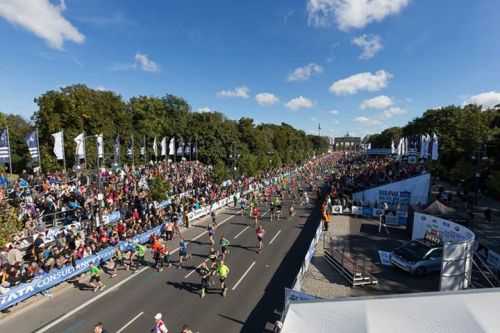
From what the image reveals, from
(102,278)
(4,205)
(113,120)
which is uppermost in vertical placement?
(113,120)

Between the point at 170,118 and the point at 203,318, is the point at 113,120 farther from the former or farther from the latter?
the point at 203,318

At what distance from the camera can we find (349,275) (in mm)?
13031

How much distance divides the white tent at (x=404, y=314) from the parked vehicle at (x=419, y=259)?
952cm

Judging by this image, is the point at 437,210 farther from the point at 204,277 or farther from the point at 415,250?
the point at 204,277

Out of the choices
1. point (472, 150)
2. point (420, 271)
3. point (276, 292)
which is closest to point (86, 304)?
point (276, 292)

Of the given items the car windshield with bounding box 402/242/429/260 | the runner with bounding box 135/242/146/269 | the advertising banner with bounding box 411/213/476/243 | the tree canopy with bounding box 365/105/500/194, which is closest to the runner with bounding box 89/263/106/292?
the runner with bounding box 135/242/146/269

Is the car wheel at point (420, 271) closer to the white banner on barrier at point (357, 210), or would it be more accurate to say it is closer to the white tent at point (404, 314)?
the white tent at point (404, 314)

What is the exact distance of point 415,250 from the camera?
47.6 ft

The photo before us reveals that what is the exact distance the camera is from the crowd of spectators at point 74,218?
12820 mm

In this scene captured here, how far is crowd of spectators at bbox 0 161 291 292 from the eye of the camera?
12.8 m

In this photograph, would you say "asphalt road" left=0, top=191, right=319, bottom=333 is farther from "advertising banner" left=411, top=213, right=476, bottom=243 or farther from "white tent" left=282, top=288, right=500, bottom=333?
"advertising banner" left=411, top=213, right=476, bottom=243

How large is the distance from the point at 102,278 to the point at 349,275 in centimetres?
1195

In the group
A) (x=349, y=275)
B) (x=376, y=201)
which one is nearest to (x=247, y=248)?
(x=349, y=275)

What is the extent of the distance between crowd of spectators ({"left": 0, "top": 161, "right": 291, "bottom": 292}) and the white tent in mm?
11750
